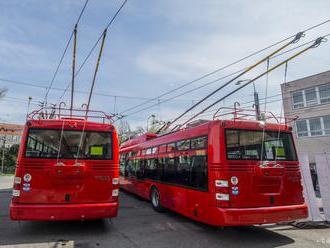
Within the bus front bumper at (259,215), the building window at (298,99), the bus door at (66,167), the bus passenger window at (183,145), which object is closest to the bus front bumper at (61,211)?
the bus door at (66,167)

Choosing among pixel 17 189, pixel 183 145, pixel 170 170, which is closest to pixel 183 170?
pixel 183 145

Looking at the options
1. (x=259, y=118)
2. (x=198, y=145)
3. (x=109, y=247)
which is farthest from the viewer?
(x=259, y=118)

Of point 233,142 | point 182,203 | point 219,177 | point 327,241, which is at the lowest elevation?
point 327,241

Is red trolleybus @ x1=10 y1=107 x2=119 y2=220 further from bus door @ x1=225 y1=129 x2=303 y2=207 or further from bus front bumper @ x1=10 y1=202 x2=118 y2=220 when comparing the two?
bus door @ x1=225 y1=129 x2=303 y2=207

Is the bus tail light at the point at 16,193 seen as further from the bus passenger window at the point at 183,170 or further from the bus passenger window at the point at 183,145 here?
the bus passenger window at the point at 183,145

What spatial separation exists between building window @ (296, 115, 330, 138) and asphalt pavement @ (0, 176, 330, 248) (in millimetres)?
19954

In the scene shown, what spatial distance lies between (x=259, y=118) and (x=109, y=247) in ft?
16.7

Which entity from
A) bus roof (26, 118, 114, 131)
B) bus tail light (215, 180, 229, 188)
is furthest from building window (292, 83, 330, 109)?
bus roof (26, 118, 114, 131)

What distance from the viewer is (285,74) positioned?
24.1 ft

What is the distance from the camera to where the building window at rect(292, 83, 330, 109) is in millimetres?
24297

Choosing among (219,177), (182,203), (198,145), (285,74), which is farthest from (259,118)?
(182,203)

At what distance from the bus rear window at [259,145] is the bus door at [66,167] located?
3051mm

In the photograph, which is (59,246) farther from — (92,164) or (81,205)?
(92,164)

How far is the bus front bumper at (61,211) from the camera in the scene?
5.91 meters
